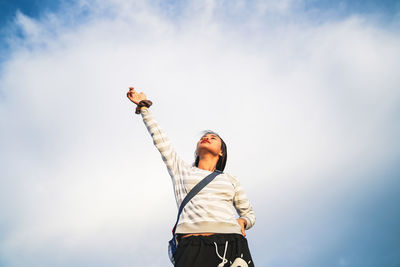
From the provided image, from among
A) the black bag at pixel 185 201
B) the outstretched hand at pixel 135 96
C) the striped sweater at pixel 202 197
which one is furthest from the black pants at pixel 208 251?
the outstretched hand at pixel 135 96

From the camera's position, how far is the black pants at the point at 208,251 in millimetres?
3018

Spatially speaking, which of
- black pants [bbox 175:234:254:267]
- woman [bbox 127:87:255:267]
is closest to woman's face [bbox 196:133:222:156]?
woman [bbox 127:87:255:267]

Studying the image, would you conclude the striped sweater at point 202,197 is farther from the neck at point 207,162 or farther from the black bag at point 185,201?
the neck at point 207,162

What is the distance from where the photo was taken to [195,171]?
13.0ft

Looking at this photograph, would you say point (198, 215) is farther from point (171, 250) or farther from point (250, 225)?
point (250, 225)

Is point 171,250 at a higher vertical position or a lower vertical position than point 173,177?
lower

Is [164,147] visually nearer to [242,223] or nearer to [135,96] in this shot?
[135,96]

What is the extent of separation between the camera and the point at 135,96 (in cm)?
426

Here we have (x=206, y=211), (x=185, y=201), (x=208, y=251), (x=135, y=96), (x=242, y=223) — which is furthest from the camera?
(x=135, y=96)

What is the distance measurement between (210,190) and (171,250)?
3.19ft

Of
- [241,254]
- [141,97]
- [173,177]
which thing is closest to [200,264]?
[241,254]

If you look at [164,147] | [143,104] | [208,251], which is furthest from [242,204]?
[143,104]

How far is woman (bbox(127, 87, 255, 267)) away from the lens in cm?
312

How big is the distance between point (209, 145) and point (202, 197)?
1.21 meters
